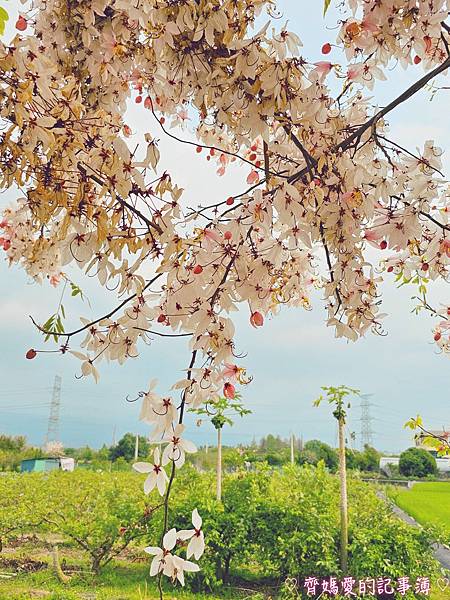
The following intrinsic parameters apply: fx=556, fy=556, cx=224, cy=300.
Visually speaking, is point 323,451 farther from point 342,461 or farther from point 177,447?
point 177,447

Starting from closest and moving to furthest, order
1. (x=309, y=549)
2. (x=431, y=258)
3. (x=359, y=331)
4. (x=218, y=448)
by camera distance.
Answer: (x=359, y=331) → (x=431, y=258) → (x=309, y=549) → (x=218, y=448)

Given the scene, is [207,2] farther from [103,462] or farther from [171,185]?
[103,462]

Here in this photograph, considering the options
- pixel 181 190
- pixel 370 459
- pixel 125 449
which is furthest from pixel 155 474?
pixel 370 459

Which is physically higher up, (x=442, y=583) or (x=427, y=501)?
(x=427, y=501)

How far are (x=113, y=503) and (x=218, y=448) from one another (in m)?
1.04

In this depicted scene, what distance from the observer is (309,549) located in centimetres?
370

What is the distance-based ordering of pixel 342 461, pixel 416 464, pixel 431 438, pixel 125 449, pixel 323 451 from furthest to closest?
1. pixel 416 464
2. pixel 125 449
3. pixel 323 451
4. pixel 342 461
5. pixel 431 438

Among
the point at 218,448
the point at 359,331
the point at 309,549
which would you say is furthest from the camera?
the point at 218,448

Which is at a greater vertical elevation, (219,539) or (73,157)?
(73,157)

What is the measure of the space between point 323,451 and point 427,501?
1.88m

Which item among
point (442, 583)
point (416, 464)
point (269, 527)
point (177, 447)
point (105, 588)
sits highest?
point (416, 464)

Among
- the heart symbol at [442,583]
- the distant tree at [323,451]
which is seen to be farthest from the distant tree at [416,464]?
the heart symbol at [442,583]

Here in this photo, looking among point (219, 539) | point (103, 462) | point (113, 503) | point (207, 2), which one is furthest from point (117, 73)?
point (103, 462)

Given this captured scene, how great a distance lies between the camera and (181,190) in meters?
0.75
